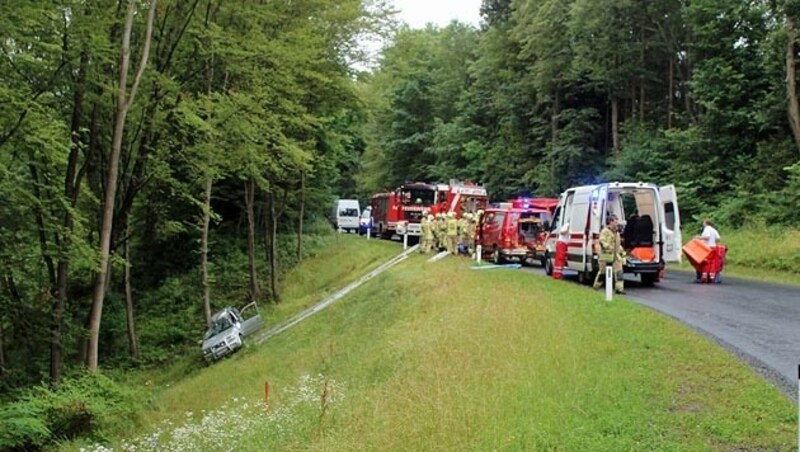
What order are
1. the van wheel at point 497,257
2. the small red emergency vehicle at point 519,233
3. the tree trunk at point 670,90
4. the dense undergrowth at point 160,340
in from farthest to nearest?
1. the tree trunk at point 670,90
2. the van wheel at point 497,257
3. the small red emergency vehicle at point 519,233
4. the dense undergrowth at point 160,340

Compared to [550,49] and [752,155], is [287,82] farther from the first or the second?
[550,49]

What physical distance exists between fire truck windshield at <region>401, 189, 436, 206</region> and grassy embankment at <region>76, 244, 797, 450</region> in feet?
75.2

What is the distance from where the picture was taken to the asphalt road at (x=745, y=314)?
8.65 metres

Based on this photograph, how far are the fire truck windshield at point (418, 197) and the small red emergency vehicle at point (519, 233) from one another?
538 inches

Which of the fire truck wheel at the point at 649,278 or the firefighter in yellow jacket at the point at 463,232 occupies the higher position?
the firefighter in yellow jacket at the point at 463,232

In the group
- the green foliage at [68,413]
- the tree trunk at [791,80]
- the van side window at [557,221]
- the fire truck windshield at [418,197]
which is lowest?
the green foliage at [68,413]

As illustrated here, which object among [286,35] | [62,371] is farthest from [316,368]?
[286,35]

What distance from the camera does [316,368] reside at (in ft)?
48.5

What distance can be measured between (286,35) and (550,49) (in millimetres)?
25410

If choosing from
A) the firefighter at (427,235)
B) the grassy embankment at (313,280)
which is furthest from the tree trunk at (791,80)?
the grassy embankment at (313,280)

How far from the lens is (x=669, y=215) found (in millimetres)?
17078

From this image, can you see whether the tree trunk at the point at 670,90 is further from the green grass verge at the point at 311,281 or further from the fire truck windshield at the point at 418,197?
the green grass verge at the point at 311,281

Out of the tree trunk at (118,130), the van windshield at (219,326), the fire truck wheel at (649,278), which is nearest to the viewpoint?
the tree trunk at (118,130)

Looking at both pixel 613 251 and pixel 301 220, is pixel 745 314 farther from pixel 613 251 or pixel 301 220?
pixel 301 220
